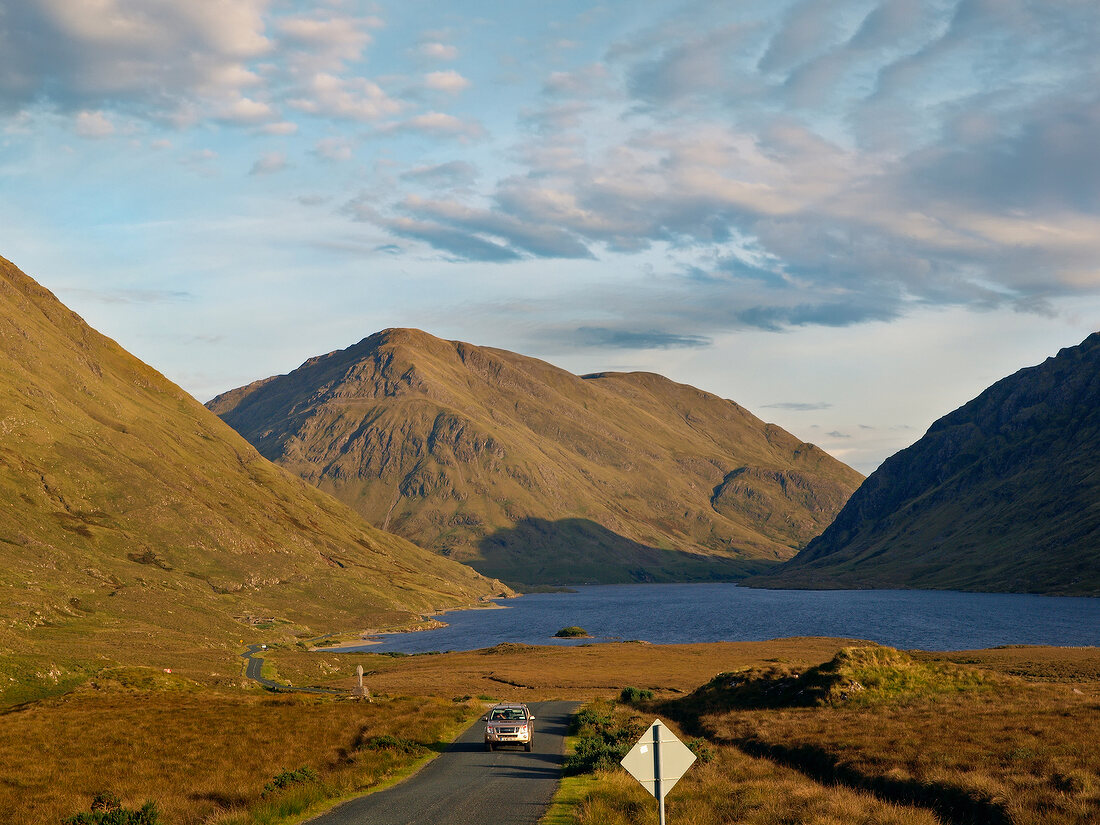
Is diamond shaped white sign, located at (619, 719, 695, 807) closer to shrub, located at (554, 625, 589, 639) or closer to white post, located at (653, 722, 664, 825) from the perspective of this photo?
white post, located at (653, 722, 664, 825)

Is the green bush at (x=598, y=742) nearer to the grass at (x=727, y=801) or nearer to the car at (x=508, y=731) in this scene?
the grass at (x=727, y=801)

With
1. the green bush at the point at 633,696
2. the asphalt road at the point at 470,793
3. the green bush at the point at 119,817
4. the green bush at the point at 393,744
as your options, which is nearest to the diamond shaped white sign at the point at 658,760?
the asphalt road at the point at 470,793

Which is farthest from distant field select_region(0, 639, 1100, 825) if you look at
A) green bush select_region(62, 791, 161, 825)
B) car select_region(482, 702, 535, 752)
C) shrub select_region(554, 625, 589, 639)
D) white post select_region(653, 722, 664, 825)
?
shrub select_region(554, 625, 589, 639)

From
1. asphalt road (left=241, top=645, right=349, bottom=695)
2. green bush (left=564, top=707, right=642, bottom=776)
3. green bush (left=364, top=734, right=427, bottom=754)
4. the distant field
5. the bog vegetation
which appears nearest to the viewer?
the bog vegetation

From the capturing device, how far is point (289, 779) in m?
31.6

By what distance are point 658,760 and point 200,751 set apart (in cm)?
3004

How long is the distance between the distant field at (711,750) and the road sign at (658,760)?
605 cm

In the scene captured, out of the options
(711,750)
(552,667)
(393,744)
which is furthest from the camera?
(552,667)

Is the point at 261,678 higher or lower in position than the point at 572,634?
higher

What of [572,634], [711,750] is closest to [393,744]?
[711,750]

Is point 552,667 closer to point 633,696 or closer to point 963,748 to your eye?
point 633,696

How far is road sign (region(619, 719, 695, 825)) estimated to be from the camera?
1728 cm

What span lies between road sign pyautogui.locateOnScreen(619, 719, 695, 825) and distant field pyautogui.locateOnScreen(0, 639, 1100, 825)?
6053 mm

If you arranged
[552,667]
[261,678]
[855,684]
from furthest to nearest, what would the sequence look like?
1. [552,667]
2. [261,678]
3. [855,684]
